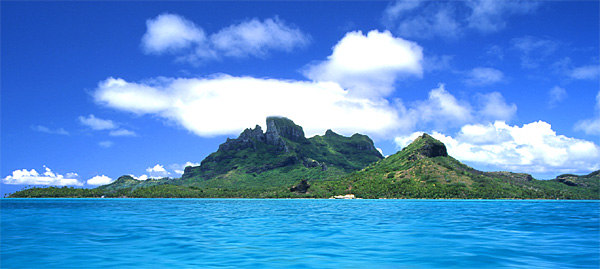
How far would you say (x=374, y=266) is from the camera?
19.0 metres

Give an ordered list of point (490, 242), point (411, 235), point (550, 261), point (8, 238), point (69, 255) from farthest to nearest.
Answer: point (411, 235) → point (8, 238) → point (490, 242) → point (69, 255) → point (550, 261)

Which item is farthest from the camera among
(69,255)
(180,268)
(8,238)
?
(8,238)

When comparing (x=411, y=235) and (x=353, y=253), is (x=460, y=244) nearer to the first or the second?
(x=411, y=235)

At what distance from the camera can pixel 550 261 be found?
2008 cm

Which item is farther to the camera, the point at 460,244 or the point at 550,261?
the point at 460,244

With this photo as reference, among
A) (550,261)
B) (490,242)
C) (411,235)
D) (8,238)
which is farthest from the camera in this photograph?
(411,235)

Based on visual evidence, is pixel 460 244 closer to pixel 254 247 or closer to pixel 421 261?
pixel 421 261

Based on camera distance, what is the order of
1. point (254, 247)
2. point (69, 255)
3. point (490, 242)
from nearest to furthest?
point (69, 255) < point (254, 247) < point (490, 242)

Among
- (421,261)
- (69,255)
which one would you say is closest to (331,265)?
(421,261)

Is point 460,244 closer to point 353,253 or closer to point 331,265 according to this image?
point 353,253

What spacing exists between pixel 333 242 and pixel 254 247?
591cm

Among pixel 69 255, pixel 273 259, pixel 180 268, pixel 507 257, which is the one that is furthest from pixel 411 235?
pixel 69 255

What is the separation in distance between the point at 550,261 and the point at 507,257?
2073 millimetres

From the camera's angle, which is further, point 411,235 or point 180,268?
point 411,235
